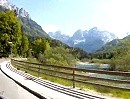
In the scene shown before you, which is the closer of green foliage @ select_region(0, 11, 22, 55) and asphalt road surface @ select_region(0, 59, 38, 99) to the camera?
asphalt road surface @ select_region(0, 59, 38, 99)

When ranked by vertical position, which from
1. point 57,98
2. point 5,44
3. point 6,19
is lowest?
point 57,98

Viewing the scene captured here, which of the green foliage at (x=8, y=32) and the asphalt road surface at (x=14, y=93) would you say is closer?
the asphalt road surface at (x=14, y=93)

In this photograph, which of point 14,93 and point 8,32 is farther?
point 8,32

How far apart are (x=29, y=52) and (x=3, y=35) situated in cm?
4355

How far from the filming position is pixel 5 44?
9856cm

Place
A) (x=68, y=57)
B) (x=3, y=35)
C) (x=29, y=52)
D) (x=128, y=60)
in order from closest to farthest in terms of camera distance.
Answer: (x=128, y=60), (x=68, y=57), (x=3, y=35), (x=29, y=52)

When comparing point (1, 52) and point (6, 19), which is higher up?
point (6, 19)

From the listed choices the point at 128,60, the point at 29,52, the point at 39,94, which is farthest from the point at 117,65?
the point at 29,52

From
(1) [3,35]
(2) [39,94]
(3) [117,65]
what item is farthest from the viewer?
(1) [3,35]

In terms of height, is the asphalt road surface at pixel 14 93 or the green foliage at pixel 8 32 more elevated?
the green foliage at pixel 8 32

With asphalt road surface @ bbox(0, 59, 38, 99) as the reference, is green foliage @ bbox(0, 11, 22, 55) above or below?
above

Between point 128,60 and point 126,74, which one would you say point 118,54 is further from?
point 126,74

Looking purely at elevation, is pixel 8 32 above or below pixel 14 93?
above

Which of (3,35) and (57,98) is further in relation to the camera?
(3,35)
